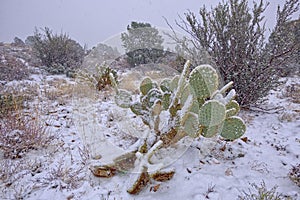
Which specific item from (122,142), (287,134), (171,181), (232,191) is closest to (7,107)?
(122,142)

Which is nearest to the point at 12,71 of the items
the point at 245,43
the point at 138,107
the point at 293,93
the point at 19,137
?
the point at 19,137

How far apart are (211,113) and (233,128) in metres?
0.34

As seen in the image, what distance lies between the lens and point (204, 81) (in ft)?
6.51

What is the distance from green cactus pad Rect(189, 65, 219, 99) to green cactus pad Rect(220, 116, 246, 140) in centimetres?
35

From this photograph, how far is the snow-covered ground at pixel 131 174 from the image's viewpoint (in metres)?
1.58

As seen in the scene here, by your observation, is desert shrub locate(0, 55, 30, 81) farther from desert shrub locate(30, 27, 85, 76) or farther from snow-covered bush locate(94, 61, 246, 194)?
snow-covered bush locate(94, 61, 246, 194)

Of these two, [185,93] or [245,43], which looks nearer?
[185,93]

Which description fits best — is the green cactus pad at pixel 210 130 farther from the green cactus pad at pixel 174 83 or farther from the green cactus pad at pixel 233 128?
the green cactus pad at pixel 174 83

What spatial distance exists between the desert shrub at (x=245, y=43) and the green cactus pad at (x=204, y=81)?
4.09 ft

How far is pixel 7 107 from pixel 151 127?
7.17 feet

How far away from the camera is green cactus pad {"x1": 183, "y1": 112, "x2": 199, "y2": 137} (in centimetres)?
188

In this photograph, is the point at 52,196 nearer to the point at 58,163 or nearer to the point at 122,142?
the point at 58,163

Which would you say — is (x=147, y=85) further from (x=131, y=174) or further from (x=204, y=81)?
(x=131, y=174)

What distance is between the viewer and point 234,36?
3.05m
